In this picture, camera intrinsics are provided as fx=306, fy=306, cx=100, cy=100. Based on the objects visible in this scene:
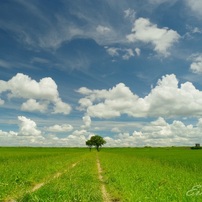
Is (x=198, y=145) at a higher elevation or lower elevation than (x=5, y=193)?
higher

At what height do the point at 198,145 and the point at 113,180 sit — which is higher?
the point at 198,145

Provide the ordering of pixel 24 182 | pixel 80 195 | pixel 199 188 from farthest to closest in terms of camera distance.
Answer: pixel 24 182
pixel 199 188
pixel 80 195

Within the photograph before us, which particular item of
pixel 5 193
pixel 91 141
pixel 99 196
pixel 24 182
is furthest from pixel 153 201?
pixel 91 141

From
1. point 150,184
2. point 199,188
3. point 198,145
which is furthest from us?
point 198,145

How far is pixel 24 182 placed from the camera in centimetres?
1812

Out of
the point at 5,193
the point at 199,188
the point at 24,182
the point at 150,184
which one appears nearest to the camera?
the point at 5,193

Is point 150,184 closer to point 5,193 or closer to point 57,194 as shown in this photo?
point 57,194

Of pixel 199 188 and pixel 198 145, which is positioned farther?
pixel 198 145

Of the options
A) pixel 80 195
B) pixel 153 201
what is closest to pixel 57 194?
pixel 80 195

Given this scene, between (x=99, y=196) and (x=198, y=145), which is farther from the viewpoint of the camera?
(x=198, y=145)

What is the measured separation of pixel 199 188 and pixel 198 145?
186 metres

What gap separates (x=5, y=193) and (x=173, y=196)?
746cm

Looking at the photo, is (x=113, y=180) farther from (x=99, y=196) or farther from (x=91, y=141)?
(x=91, y=141)

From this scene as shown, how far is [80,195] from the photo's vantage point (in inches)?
493
